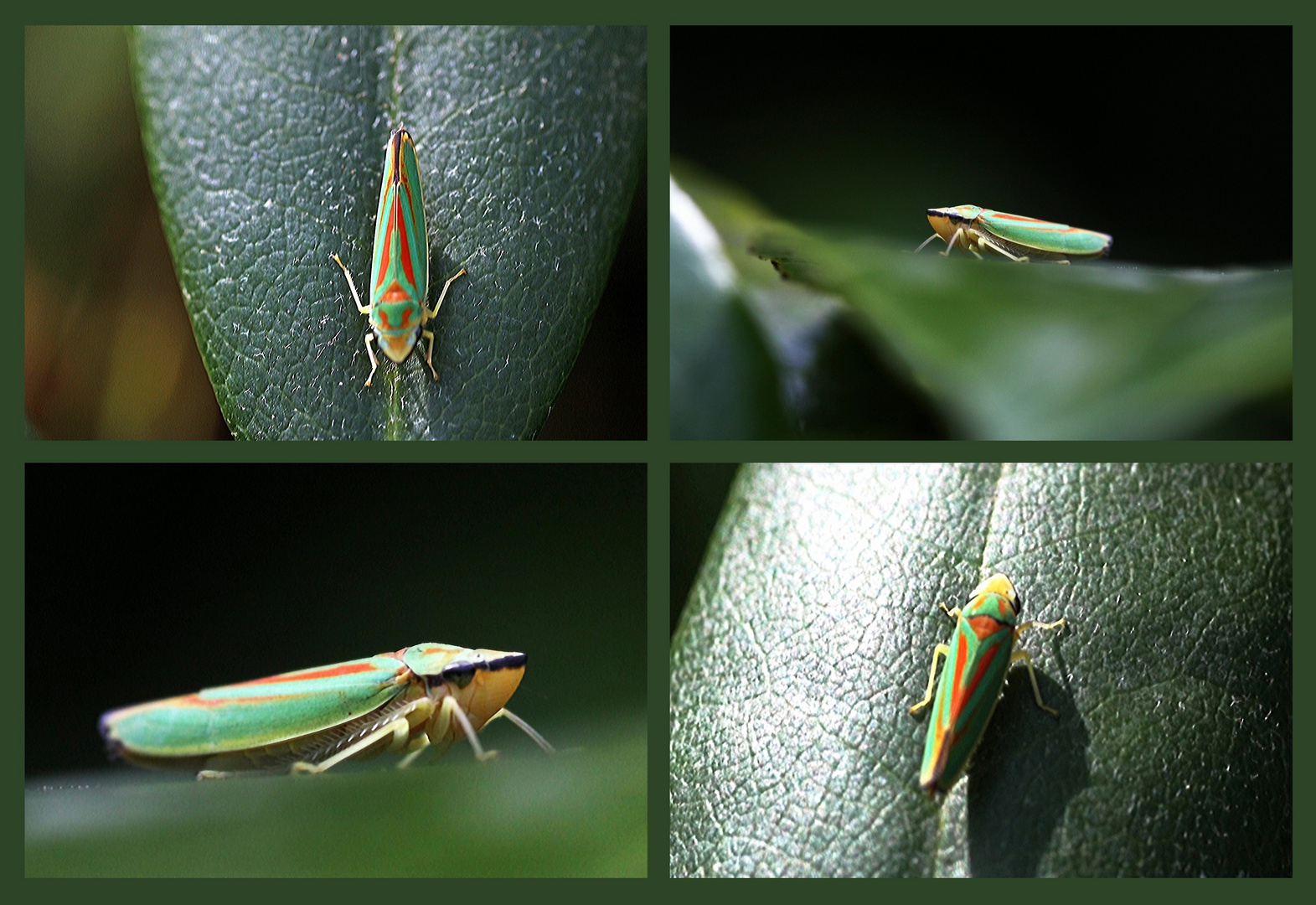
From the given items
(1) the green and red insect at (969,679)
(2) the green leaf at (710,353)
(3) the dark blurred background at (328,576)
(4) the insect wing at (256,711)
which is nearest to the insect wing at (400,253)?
(3) the dark blurred background at (328,576)

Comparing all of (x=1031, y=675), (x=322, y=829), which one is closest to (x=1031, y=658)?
(x=1031, y=675)

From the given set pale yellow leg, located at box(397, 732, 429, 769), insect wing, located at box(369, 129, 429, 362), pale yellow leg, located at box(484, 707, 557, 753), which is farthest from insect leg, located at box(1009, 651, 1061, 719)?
insect wing, located at box(369, 129, 429, 362)

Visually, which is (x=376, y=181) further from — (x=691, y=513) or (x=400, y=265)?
(x=691, y=513)

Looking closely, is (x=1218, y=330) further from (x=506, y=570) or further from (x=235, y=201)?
(x=235, y=201)

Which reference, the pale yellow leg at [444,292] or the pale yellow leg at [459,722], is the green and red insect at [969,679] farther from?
the pale yellow leg at [444,292]

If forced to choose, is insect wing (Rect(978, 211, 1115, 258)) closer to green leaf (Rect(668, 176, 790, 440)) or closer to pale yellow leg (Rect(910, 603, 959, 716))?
green leaf (Rect(668, 176, 790, 440))

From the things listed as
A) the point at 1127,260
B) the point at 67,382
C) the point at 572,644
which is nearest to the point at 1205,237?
the point at 1127,260

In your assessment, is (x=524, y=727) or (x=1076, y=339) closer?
(x=1076, y=339)
